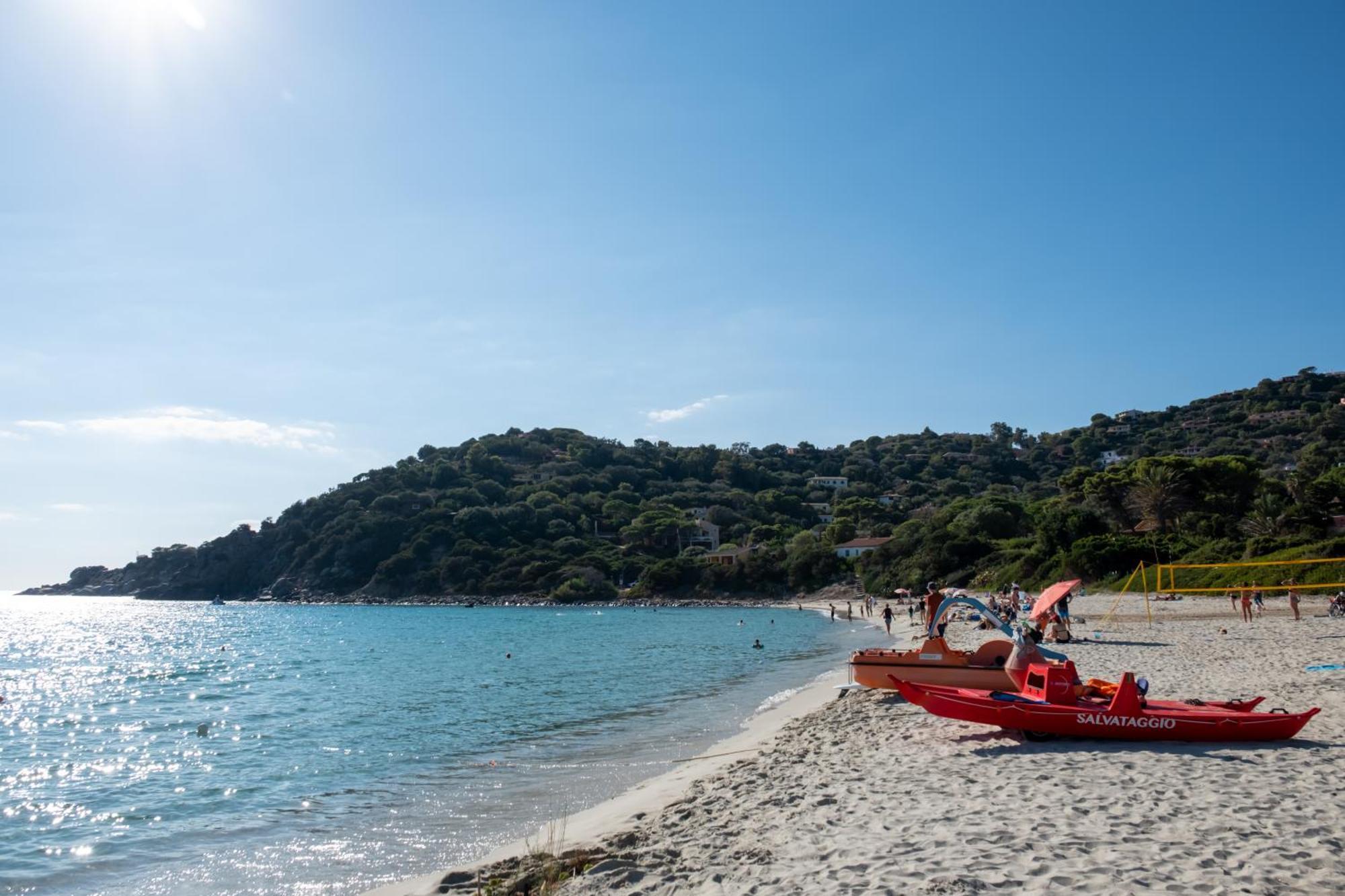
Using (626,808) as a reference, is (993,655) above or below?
above

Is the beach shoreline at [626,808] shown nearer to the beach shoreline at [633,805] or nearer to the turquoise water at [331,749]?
the beach shoreline at [633,805]

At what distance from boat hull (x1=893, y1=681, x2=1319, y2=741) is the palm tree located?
50.1 metres

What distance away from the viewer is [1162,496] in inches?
2094

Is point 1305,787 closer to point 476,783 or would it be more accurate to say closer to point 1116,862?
point 1116,862

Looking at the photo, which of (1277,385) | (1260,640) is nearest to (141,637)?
(1260,640)

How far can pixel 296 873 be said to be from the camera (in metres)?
8.34

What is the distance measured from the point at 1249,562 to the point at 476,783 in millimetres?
36330

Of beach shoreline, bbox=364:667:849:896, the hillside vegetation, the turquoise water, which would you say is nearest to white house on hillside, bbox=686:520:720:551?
the hillside vegetation

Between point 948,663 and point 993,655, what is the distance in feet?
2.36

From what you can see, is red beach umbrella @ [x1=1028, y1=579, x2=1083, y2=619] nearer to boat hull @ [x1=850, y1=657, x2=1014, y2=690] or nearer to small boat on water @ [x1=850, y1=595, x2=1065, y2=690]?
small boat on water @ [x1=850, y1=595, x2=1065, y2=690]

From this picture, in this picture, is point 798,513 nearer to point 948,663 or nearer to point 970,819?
point 948,663

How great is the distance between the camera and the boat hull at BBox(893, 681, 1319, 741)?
870cm

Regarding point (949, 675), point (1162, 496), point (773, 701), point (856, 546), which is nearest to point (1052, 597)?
point (949, 675)

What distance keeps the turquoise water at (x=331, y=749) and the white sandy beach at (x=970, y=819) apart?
179 cm
